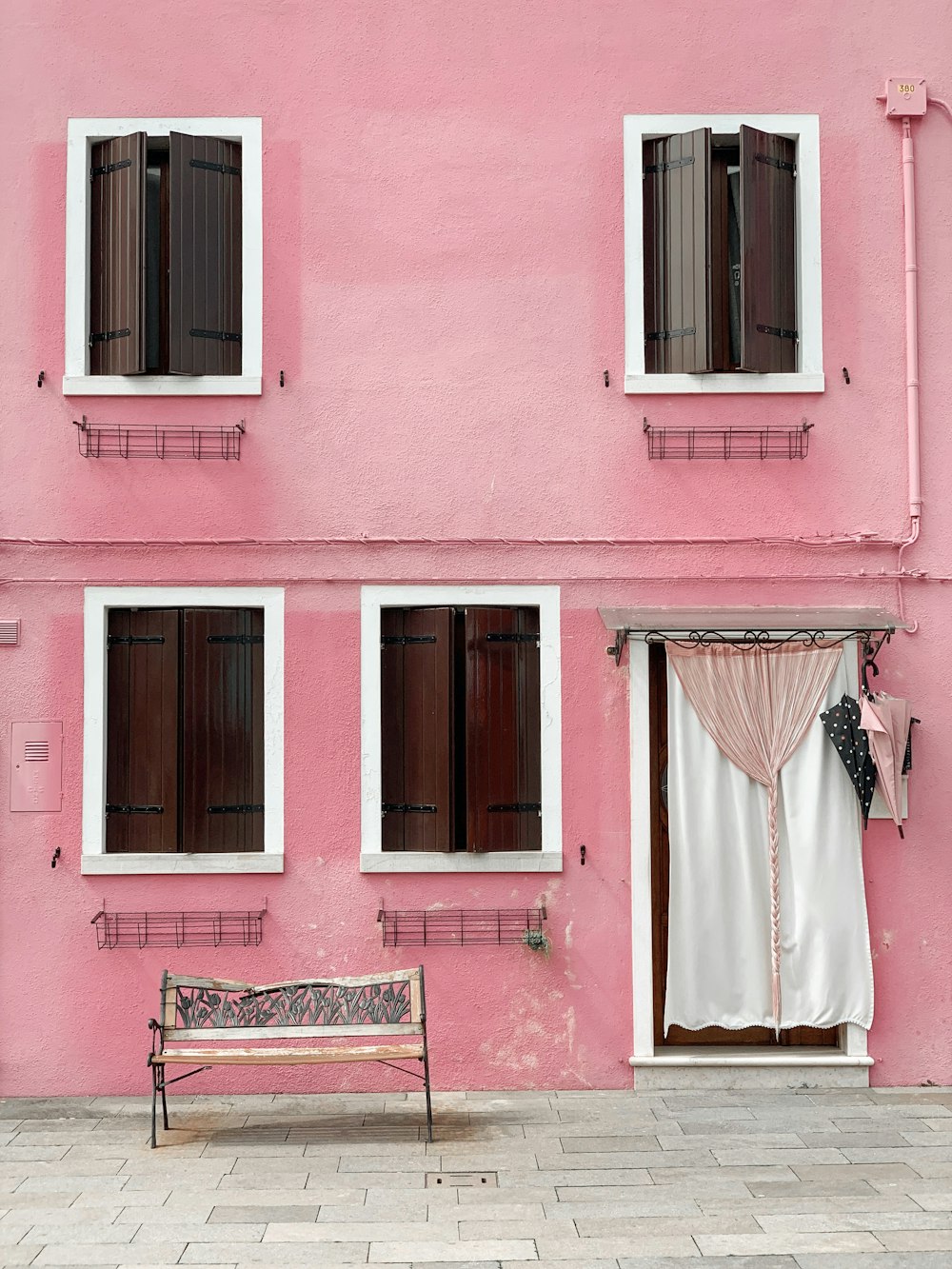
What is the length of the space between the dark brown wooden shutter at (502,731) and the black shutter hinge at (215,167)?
3.11 meters

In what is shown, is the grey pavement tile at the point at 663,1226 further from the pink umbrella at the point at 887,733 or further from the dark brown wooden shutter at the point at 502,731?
the pink umbrella at the point at 887,733

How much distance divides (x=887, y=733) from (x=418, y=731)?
2818 mm

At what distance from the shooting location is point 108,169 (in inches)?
354

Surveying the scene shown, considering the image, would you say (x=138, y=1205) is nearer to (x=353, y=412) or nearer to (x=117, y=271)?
(x=353, y=412)

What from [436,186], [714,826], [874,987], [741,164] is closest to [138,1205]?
[714,826]

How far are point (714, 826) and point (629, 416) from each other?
2571 mm

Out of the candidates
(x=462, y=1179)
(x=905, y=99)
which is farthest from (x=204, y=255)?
(x=462, y=1179)

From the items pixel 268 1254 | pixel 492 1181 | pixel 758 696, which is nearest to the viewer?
pixel 268 1254

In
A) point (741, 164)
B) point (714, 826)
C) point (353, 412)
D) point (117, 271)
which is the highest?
point (741, 164)

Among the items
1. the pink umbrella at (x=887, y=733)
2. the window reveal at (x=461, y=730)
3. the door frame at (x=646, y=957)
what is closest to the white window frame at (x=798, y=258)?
the door frame at (x=646, y=957)

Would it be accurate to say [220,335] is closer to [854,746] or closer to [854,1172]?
[854,746]

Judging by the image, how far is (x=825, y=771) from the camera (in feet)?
28.8

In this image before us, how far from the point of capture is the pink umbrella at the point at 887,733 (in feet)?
28.2

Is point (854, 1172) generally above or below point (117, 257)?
below
